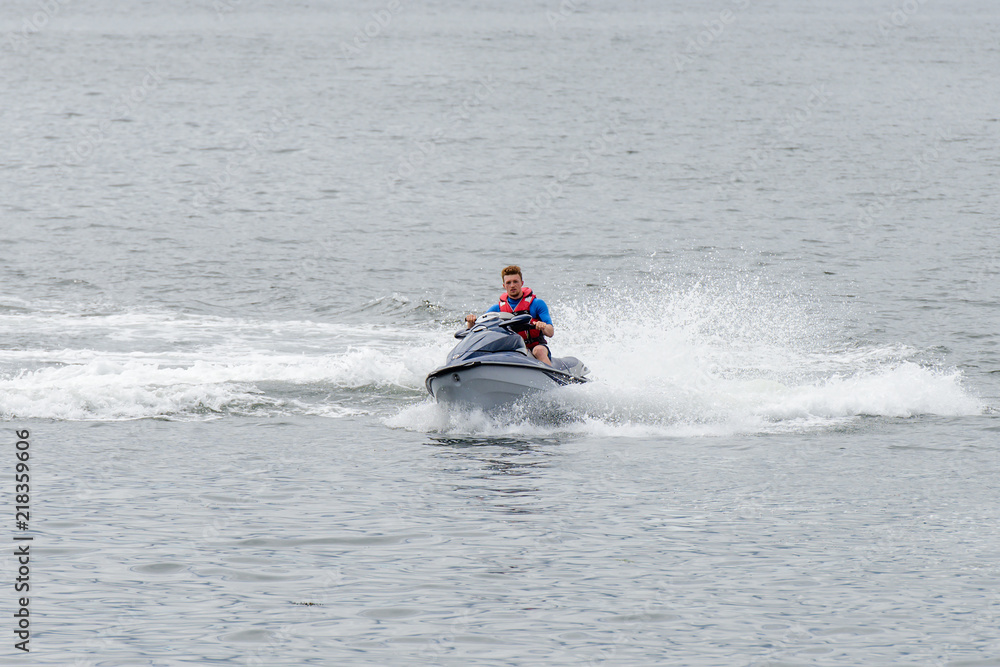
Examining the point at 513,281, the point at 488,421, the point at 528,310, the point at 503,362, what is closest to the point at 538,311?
the point at 528,310

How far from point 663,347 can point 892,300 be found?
6677mm

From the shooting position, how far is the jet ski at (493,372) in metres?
13.5

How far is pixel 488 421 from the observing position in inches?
543

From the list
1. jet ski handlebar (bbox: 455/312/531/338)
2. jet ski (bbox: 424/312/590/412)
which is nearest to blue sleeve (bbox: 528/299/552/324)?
jet ski handlebar (bbox: 455/312/531/338)

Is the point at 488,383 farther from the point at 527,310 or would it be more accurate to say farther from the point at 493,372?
the point at 527,310

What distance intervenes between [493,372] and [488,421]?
63 cm

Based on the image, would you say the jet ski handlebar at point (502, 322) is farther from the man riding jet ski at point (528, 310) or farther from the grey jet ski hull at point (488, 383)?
the grey jet ski hull at point (488, 383)

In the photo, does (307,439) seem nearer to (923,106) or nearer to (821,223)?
(821,223)

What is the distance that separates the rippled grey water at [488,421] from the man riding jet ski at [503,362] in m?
0.38

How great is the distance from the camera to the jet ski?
13.5 m

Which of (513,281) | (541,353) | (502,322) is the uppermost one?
(513,281)

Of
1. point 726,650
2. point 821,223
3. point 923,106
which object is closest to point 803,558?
point 726,650

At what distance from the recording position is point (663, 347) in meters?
18.6

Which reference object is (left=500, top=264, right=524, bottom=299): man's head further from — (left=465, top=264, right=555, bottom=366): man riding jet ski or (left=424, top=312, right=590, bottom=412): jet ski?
(left=424, top=312, right=590, bottom=412): jet ski
